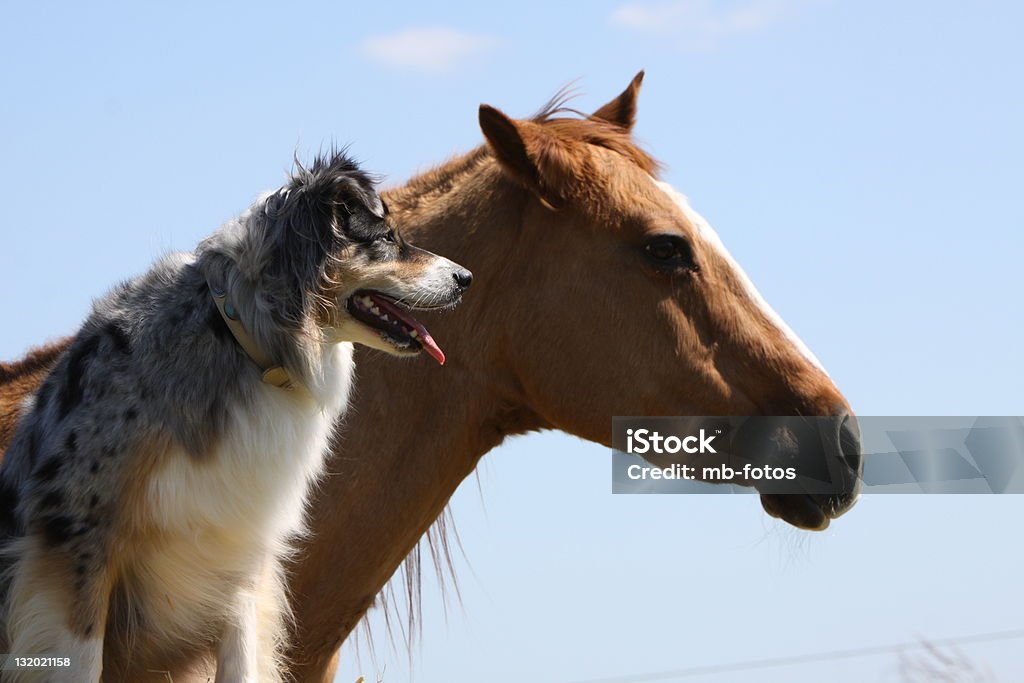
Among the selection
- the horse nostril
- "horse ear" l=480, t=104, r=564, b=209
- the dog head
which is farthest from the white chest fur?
the horse nostril

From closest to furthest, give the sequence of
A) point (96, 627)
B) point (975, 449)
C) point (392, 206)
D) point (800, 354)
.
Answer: point (96, 627) < point (800, 354) < point (392, 206) < point (975, 449)

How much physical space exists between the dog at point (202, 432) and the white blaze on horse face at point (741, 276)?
1027 millimetres

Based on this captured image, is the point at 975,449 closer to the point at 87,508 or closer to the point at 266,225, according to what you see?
the point at 266,225

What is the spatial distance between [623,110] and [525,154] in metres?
0.97

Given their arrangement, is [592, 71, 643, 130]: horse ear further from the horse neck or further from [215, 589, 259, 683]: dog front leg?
[215, 589, 259, 683]: dog front leg

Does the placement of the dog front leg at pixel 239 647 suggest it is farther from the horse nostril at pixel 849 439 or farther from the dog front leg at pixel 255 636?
the horse nostril at pixel 849 439

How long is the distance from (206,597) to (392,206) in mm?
1816

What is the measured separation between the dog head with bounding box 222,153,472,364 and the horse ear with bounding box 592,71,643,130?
147 cm

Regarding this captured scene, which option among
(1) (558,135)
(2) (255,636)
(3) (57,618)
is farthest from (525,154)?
(3) (57,618)

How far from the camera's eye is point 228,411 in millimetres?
5270

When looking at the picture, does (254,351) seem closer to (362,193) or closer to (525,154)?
(362,193)

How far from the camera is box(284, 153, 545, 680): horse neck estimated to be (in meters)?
6.04

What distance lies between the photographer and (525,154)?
19.9ft

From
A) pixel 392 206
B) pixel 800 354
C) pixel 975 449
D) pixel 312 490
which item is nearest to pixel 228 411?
pixel 312 490
